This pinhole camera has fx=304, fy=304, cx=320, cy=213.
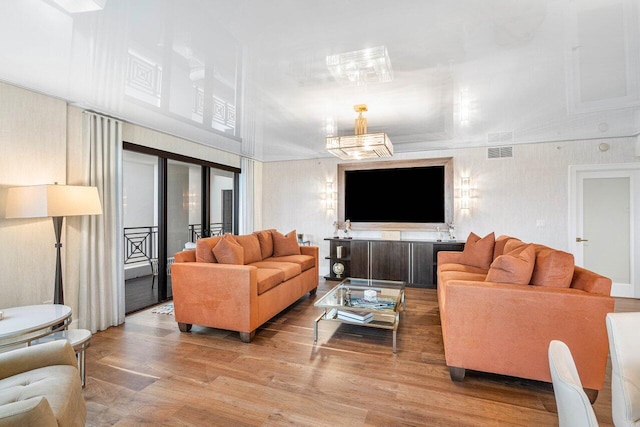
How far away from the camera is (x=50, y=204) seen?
2551mm

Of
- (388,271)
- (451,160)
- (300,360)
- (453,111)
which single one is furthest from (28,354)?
(451,160)

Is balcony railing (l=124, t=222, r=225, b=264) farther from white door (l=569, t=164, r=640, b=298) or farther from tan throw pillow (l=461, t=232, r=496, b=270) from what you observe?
white door (l=569, t=164, r=640, b=298)

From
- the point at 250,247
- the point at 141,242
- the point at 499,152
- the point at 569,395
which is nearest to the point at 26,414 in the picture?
the point at 569,395

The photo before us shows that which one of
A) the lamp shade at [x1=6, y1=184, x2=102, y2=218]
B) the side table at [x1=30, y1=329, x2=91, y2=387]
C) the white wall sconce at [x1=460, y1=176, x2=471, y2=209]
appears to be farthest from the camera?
the white wall sconce at [x1=460, y1=176, x2=471, y2=209]

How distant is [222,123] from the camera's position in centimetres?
392

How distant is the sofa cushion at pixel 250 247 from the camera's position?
13.7 feet

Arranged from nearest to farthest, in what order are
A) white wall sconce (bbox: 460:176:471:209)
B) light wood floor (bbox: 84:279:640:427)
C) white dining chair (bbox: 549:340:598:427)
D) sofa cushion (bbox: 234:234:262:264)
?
white dining chair (bbox: 549:340:598:427) < light wood floor (bbox: 84:279:640:427) < sofa cushion (bbox: 234:234:262:264) < white wall sconce (bbox: 460:176:471:209)

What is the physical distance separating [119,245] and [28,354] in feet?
7.12

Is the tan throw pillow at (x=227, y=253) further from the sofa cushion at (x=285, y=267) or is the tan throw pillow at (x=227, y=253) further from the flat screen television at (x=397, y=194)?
the flat screen television at (x=397, y=194)

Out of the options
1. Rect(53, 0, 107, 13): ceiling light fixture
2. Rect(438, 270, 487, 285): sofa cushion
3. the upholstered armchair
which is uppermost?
Rect(53, 0, 107, 13): ceiling light fixture

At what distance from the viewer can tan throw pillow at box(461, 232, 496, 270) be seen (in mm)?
3957

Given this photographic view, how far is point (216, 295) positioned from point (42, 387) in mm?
1700

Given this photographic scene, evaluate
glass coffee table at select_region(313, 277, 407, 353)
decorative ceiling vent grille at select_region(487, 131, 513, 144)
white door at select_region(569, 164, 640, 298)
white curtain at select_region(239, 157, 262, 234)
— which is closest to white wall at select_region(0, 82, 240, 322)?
glass coffee table at select_region(313, 277, 407, 353)

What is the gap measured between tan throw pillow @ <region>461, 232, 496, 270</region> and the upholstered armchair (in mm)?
4148
